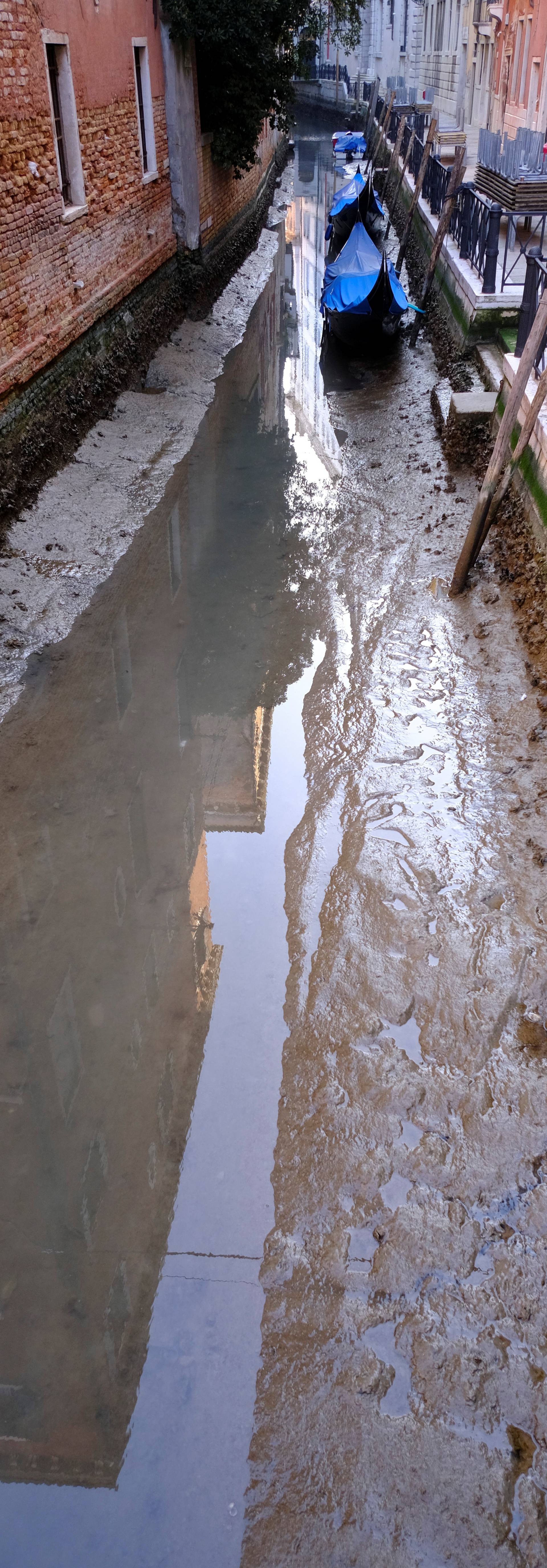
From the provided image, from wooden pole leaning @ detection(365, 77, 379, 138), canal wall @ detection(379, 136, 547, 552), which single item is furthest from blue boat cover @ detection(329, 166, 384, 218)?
wooden pole leaning @ detection(365, 77, 379, 138)

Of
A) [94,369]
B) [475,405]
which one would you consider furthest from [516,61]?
[475,405]

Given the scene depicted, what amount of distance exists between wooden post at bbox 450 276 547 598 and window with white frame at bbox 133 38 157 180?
6869mm

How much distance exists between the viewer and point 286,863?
473 cm

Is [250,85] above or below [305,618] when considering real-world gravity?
above

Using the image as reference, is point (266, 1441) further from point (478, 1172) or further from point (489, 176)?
point (489, 176)

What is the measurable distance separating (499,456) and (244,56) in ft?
29.9

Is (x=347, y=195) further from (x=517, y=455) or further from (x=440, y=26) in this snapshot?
(x=440, y=26)

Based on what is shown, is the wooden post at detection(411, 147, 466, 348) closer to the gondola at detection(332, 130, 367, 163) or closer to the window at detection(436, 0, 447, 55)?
the window at detection(436, 0, 447, 55)

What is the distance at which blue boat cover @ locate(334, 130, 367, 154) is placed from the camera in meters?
30.2

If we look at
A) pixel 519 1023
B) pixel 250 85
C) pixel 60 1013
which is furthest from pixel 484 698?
pixel 250 85

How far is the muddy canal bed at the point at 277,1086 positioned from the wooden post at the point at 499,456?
0.22m

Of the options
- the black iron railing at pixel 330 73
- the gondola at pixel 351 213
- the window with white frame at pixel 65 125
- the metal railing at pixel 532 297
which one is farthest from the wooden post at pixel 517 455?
the black iron railing at pixel 330 73

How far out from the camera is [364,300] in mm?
11594

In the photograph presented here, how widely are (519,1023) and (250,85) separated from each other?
13.4 m
